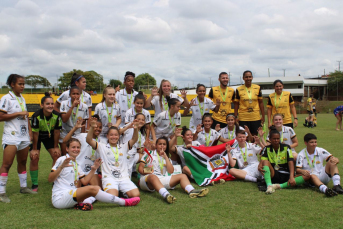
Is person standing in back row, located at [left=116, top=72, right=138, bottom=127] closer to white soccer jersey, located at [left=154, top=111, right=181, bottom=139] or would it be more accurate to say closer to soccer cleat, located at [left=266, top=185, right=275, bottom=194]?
white soccer jersey, located at [left=154, top=111, right=181, bottom=139]

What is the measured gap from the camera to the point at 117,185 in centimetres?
416

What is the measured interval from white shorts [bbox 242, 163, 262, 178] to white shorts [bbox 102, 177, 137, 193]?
2270 millimetres

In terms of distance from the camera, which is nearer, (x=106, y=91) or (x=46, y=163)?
(x=106, y=91)

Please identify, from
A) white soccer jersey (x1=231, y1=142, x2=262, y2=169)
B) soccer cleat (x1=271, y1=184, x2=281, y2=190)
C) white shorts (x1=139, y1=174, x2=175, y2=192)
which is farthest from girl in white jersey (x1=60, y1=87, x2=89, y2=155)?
soccer cleat (x1=271, y1=184, x2=281, y2=190)

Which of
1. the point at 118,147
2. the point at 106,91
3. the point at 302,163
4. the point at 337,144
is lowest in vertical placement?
the point at 337,144

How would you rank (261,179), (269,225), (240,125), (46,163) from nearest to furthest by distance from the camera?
(269,225) → (261,179) → (240,125) → (46,163)

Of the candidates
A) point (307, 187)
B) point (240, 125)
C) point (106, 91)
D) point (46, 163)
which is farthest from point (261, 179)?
point (46, 163)

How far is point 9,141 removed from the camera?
13.8ft

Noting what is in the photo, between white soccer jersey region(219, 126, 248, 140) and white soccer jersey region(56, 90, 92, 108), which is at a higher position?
white soccer jersey region(56, 90, 92, 108)

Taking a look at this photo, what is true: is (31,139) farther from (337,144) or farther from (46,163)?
(337,144)

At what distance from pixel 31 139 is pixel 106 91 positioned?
62.6 inches

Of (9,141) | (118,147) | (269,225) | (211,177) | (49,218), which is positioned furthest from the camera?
(211,177)

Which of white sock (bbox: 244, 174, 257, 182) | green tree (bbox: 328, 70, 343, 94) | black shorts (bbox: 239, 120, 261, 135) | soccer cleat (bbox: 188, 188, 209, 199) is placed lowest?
white sock (bbox: 244, 174, 257, 182)

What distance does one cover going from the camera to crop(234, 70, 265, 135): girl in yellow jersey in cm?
615
